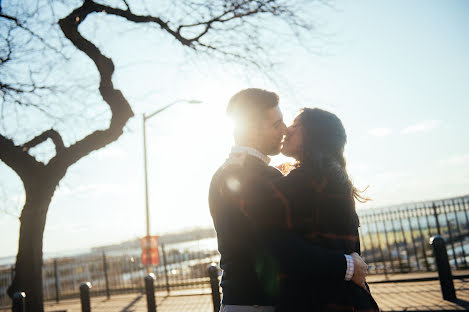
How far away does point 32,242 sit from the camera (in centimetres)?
658

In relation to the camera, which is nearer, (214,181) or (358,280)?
(358,280)

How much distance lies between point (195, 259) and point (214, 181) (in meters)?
13.5

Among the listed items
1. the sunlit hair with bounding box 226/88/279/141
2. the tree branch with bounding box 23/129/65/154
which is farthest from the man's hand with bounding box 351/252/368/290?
the tree branch with bounding box 23/129/65/154

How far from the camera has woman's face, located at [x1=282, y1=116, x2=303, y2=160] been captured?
2.55 metres

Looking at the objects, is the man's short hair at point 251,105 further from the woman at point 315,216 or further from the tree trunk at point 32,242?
the tree trunk at point 32,242

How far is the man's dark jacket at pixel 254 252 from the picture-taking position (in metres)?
1.97

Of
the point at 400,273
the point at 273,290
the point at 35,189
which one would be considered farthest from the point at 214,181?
the point at 400,273

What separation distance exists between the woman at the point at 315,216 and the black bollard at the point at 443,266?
5577mm

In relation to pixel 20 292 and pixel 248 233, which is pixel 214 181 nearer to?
pixel 248 233

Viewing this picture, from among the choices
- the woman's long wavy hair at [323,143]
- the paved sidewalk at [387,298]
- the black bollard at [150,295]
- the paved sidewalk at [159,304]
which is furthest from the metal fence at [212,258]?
the woman's long wavy hair at [323,143]

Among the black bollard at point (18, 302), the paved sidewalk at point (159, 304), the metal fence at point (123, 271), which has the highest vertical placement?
the black bollard at point (18, 302)

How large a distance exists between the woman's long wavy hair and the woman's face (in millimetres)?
27

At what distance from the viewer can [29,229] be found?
6.61 m

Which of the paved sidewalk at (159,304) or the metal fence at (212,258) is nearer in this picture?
the paved sidewalk at (159,304)
